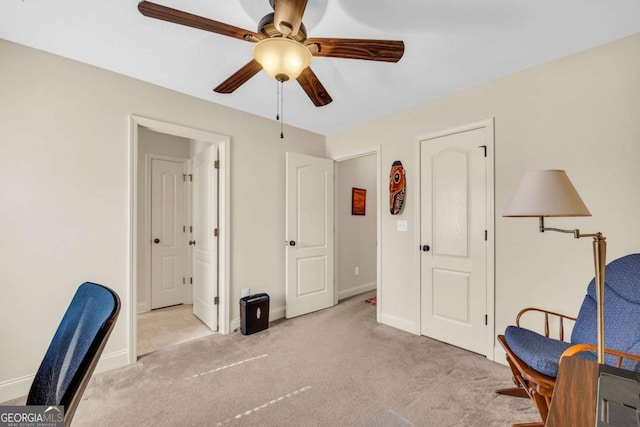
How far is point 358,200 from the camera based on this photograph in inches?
183

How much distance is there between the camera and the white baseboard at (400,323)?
121 inches

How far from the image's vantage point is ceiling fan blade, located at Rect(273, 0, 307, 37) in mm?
→ 1190

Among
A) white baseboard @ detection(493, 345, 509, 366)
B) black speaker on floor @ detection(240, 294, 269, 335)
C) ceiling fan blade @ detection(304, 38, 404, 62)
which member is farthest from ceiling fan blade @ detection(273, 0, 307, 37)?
white baseboard @ detection(493, 345, 509, 366)

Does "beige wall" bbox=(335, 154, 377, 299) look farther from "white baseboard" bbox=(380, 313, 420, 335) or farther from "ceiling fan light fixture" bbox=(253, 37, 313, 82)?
"ceiling fan light fixture" bbox=(253, 37, 313, 82)

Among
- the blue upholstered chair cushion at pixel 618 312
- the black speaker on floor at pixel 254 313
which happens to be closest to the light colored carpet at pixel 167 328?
the black speaker on floor at pixel 254 313

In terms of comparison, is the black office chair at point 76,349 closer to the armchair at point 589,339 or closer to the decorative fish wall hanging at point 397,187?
the armchair at point 589,339

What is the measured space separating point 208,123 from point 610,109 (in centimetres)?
331

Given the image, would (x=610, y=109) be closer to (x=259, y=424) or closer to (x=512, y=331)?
(x=512, y=331)

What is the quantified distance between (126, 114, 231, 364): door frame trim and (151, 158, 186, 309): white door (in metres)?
1.34

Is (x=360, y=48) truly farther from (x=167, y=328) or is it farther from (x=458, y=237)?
(x=167, y=328)

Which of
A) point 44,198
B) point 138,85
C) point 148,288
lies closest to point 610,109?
point 138,85

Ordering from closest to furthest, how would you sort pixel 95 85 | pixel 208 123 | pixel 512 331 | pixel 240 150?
pixel 512 331
pixel 95 85
pixel 208 123
pixel 240 150

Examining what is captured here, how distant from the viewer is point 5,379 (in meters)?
1.99

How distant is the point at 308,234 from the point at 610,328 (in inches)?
109
